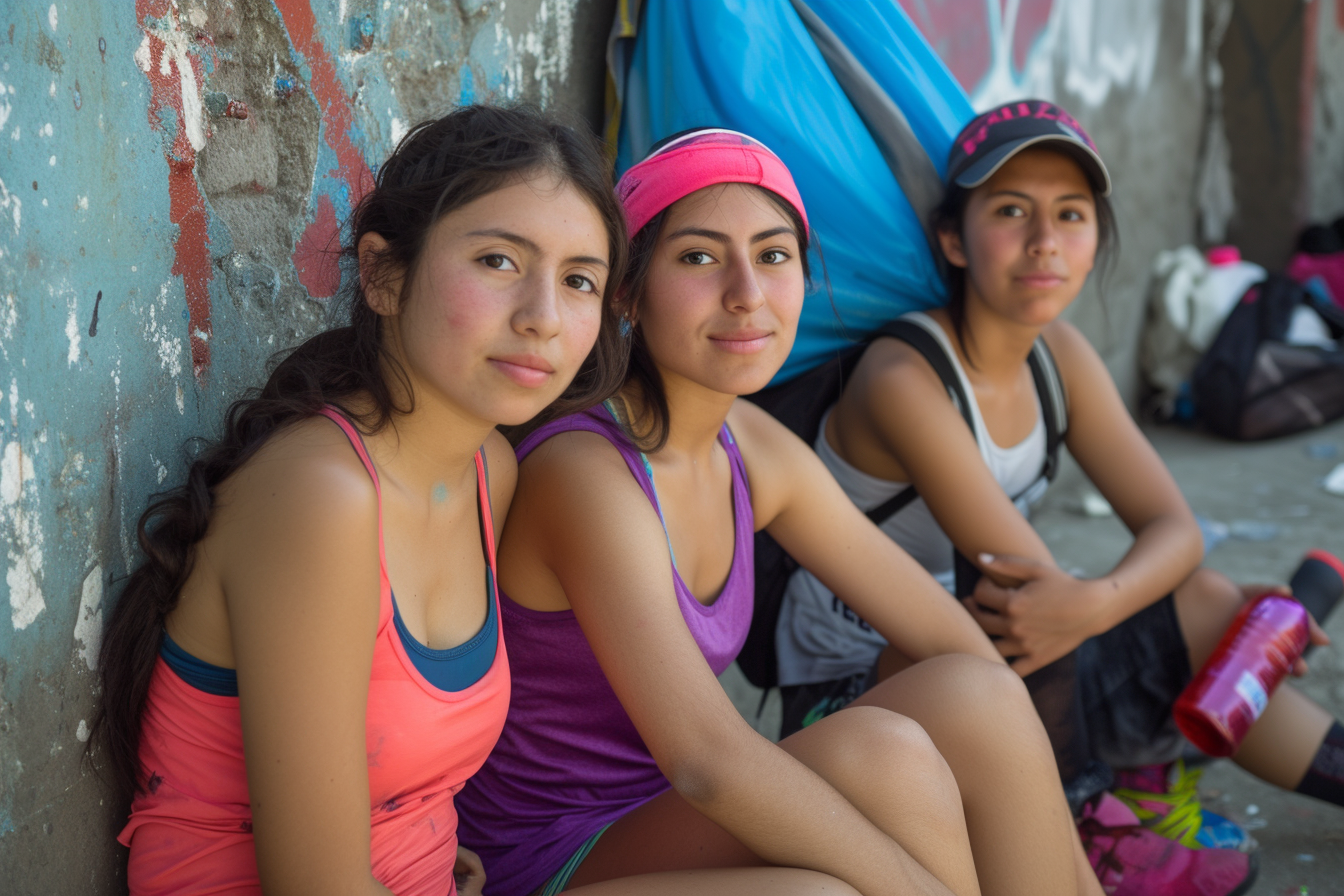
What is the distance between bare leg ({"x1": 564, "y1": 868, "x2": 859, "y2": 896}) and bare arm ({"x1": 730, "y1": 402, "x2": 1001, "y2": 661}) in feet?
2.04

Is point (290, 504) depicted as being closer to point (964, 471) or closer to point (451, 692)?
point (451, 692)

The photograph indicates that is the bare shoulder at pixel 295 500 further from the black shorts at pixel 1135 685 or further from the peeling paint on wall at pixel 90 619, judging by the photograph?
the black shorts at pixel 1135 685

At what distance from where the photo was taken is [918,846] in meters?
1.36

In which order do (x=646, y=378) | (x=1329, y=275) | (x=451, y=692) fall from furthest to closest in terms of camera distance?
(x=1329, y=275), (x=646, y=378), (x=451, y=692)

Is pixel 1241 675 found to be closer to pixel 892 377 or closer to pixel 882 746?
pixel 892 377

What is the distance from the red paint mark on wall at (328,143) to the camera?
1.52 meters

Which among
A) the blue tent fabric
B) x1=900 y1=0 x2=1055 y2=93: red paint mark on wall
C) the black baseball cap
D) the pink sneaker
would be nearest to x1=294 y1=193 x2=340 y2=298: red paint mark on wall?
the blue tent fabric

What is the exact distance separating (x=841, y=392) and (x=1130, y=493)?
2.24ft

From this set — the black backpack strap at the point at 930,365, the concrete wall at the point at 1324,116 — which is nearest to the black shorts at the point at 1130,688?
the black backpack strap at the point at 930,365

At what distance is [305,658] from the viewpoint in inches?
41.6

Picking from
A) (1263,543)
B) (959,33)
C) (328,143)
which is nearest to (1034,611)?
(328,143)

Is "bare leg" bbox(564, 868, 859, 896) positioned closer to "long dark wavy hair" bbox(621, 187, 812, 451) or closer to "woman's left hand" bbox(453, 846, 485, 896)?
"woman's left hand" bbox(453, 846, 485, 896)

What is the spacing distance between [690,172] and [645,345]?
0.26 m

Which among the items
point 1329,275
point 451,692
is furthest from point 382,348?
point 1329,275
